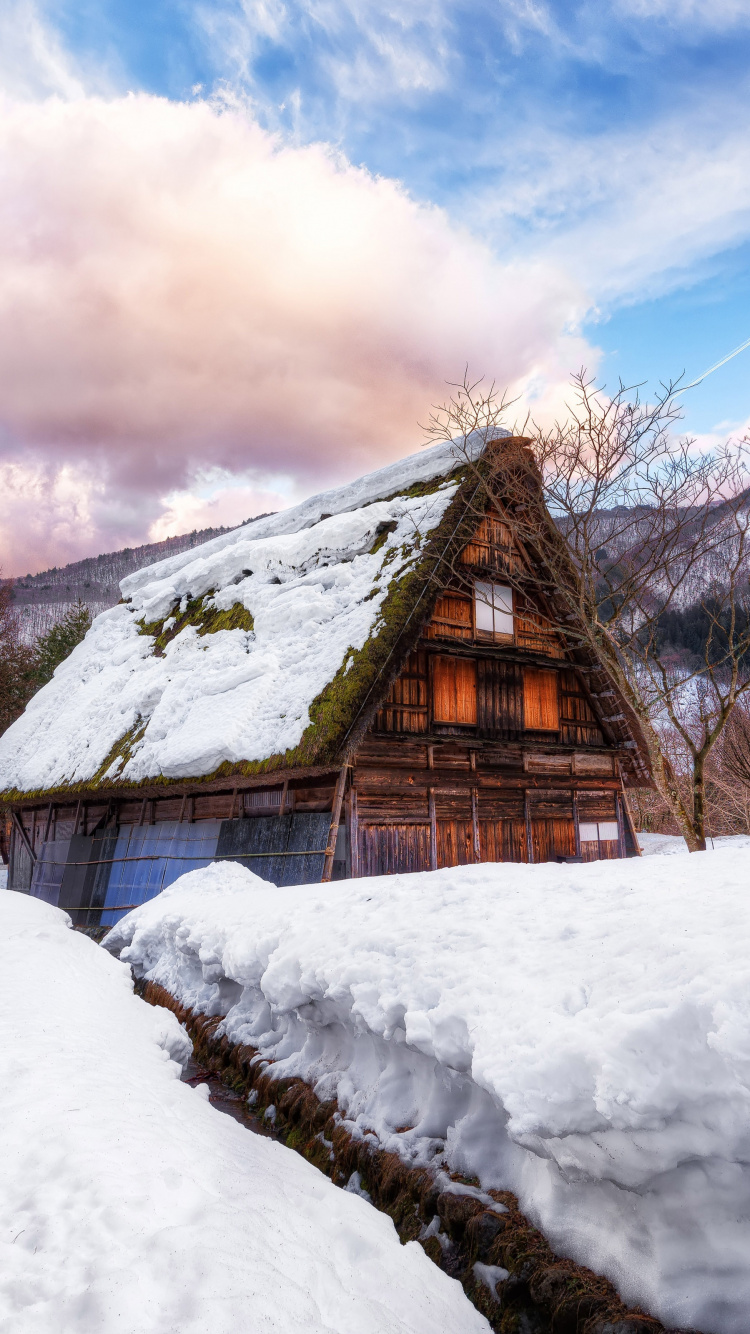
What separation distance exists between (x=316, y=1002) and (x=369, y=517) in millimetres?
9546

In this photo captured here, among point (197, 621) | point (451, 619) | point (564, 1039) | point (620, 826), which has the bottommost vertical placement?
point (564, 1039)

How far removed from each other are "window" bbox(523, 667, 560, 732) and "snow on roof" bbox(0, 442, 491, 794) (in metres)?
3.21

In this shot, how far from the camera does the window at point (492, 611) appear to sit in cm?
1183

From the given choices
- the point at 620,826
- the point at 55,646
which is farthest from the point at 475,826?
the point at 55,646

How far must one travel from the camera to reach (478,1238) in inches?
125

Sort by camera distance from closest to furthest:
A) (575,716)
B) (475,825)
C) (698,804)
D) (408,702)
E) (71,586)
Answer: (698,804)
(408,702)
(475,825)
(575,716)
(71,586)

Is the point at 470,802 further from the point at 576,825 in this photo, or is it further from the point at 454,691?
the point at 576,825

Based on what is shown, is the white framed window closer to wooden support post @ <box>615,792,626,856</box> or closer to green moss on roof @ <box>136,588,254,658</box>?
wooden support post @ <box>615,792,626,856</box>

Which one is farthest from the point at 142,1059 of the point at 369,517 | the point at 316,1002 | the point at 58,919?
the point at 369,517

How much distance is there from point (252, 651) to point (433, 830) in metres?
4.46

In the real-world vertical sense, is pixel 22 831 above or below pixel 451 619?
below

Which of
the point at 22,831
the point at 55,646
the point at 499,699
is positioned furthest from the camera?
the point at 55,646

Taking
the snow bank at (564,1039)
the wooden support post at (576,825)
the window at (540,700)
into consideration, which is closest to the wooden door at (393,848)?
the window at (540,700)

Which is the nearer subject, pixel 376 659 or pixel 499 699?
pixel 376 659
